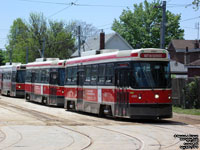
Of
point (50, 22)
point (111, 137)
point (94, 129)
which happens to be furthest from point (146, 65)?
point (50, 22)

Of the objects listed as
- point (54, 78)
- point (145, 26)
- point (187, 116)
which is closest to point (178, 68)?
point (145, 26)

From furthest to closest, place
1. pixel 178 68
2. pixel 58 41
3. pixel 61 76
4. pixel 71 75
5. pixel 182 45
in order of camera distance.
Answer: pixel 58 41
pixel 182 45
pixel 178 68
pixel 61 76
pixel 71 75

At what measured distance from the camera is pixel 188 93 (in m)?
25.9

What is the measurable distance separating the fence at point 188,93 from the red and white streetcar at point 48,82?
7.31 m

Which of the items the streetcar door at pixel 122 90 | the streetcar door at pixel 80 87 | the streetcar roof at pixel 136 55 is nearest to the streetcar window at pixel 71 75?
the streetcar door at pixel 80 87

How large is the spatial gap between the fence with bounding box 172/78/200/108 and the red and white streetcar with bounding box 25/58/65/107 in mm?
7309

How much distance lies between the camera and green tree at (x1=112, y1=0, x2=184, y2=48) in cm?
8381

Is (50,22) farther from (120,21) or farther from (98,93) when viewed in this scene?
(98,93)

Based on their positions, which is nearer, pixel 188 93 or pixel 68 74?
pixel 188 93

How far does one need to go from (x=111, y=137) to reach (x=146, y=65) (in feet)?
18.3

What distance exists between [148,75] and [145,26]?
227 ft

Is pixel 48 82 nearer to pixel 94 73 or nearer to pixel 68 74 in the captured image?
pixel 68 74

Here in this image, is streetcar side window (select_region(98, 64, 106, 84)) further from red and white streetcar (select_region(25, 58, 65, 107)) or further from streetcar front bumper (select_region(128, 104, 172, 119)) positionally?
red and white streetcar (select_region(25, 58, 65, 107))

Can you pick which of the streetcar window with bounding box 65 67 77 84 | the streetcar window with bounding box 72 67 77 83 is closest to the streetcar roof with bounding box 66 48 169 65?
the streetcar window with bounding box 72 67 77 83
